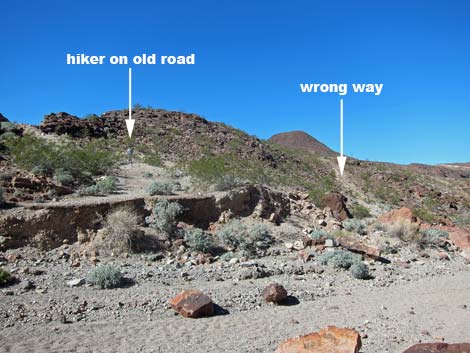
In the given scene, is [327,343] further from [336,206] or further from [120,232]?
[336,206]

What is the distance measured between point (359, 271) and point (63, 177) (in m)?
9.00

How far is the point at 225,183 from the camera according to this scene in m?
13.4

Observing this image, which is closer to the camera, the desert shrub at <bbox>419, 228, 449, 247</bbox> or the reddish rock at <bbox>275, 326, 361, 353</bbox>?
the reddish rock at <bbox>275, 326, 361, 353</bbox>

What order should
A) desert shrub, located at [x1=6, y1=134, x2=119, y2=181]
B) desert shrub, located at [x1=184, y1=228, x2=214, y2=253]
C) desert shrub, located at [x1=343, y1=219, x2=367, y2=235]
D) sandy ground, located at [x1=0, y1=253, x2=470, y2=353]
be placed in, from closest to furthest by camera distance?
1. sandy ground, located at [x1=0, y1=253, x2=470, y2=353]
2. desert shrub, located at [x1=184, y1=228, x2=214, y2=253]
3. desert shrub, located at [x1=6, y1=134, x2=119, y2=181]
4. desert shrub, located at [x1=343, y1=219, x2=367, y2=235]

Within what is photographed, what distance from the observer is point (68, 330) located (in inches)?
244

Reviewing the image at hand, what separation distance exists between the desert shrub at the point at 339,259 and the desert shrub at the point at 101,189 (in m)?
6.66

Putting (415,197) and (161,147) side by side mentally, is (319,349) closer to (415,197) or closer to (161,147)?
(161,147)

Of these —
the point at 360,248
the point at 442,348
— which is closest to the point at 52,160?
the point at 360,248

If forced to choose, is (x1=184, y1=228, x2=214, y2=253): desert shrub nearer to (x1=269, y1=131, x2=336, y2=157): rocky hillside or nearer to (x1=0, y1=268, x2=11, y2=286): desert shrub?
(x1=0, y1=268, x2=11, y2=286): desert shrub

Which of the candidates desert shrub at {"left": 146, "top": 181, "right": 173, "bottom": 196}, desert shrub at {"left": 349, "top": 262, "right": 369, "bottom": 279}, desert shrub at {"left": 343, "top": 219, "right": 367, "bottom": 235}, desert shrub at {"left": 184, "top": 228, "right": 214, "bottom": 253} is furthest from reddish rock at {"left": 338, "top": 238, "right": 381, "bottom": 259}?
desert shrub at {"left": 146, "top": 181, "right": 173, "bottom": 196}

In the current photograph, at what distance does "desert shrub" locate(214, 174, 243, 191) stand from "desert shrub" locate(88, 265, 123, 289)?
577 cm

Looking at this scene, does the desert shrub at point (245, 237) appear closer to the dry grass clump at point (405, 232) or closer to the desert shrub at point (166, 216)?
the desert shrub at point (166, 216)

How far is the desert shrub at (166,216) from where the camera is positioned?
1062 cm

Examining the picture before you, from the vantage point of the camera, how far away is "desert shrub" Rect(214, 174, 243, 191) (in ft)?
43.8
